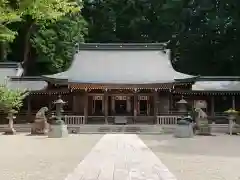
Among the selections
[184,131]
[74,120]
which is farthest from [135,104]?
[184,131]

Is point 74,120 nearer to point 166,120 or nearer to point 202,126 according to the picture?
point 166,120

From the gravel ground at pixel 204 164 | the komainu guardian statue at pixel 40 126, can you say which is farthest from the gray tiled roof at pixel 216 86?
the gravel ground at pixel 204 164

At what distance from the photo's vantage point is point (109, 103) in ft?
104

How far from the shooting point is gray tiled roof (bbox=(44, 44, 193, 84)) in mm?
30188

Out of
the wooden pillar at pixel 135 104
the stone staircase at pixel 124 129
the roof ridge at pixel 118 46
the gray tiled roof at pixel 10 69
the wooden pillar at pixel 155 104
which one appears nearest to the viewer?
the stone staircase at pixel 124 129

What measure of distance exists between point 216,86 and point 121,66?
25.0ft

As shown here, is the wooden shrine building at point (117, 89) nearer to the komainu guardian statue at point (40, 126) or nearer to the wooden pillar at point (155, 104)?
the wooden pillar at point (155, 104)

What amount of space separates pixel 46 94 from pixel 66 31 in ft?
37.3

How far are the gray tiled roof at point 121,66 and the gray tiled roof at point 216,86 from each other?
73.1 inches

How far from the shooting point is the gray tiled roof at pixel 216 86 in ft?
103

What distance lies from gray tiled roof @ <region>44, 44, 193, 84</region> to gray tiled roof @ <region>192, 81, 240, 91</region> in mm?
1858

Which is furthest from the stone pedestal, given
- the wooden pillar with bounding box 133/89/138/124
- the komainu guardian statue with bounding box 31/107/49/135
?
the komainu guardian statue with bounding box 31/107/49/135

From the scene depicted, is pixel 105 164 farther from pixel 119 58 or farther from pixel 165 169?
pixel 119 58

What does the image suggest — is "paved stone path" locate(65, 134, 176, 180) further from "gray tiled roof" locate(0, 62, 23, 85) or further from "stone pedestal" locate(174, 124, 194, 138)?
"gray tiled roof" locate(0, 62, 23, 85)
